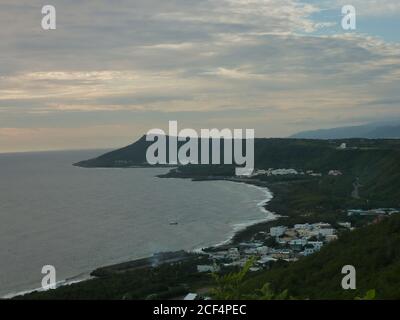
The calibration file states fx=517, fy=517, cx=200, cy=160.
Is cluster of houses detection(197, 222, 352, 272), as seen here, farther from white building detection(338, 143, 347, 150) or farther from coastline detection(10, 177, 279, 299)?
white building detection(338, 143, 347, 150)

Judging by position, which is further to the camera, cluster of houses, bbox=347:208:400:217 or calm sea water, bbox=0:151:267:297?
cluster of houses, bbox=347:208:400:217

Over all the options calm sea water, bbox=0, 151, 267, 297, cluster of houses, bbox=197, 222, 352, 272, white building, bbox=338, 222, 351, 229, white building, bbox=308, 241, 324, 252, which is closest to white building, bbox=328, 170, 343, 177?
calm sea water, bbox=0, 151, 267, 297

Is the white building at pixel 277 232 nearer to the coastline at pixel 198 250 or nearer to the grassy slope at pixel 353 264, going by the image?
the coastline at pixel 198 250

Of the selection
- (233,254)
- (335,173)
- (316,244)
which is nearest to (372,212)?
(316,244)

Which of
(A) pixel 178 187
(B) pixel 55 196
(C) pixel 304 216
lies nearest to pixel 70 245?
(C) pixel 304 216

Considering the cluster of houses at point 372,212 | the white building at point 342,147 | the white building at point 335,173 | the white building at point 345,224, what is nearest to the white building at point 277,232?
the white building at point 345,224

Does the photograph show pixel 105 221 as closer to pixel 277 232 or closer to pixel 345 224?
pixel 277 232

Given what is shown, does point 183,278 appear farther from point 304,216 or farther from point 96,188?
point 96,188
